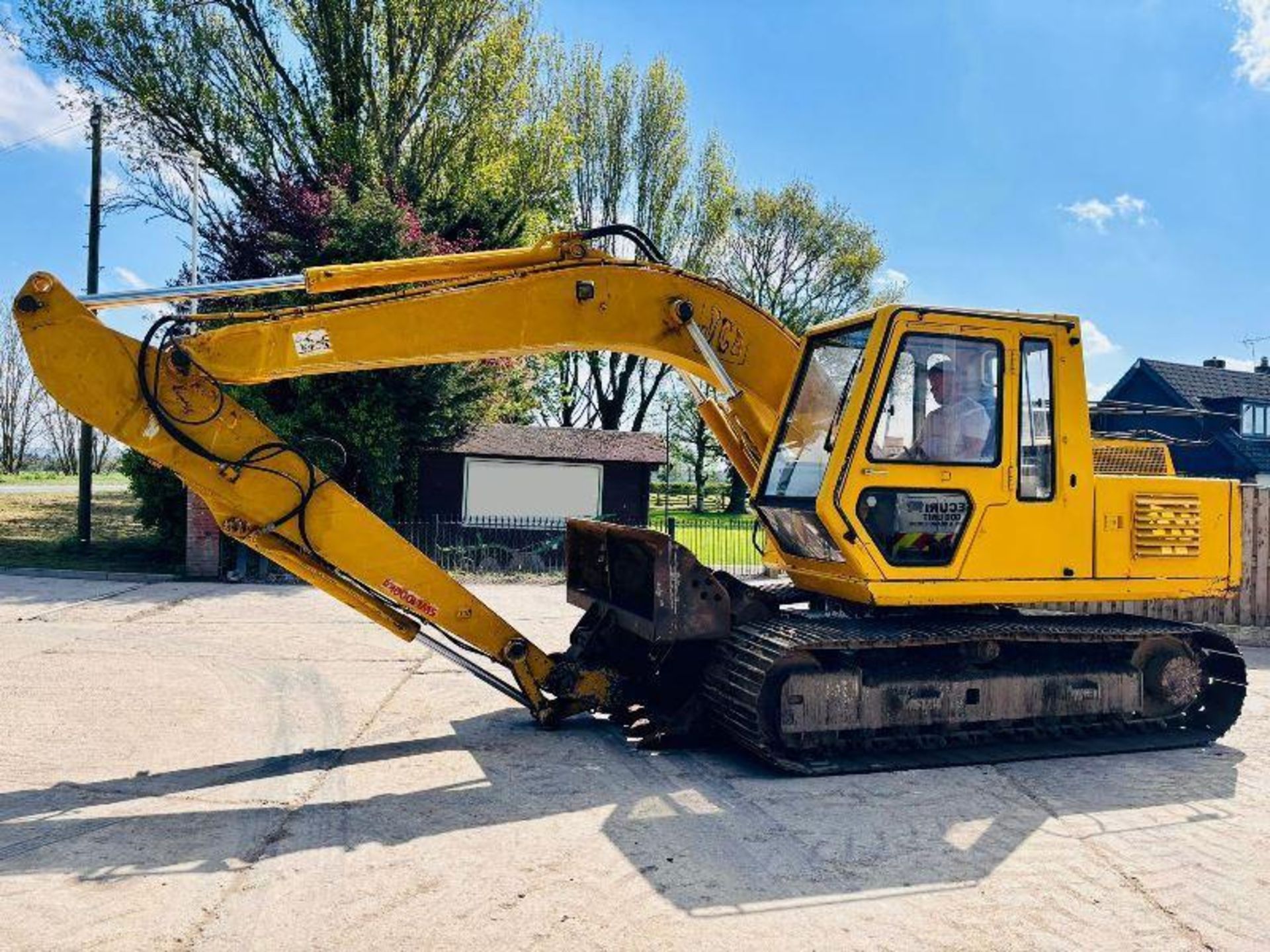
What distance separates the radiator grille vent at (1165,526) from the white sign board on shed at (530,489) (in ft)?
47.3

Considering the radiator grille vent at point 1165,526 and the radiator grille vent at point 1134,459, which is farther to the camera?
the radiator grille vent at point 1134,459

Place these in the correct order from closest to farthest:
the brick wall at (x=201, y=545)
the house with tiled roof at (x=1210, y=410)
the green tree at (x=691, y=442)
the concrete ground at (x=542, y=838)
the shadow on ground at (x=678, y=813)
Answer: the concrete ground at (x=542, y=838)
the shadow on ground at (x=678, y=813)
the brick wall at (x=201, y=545)
the house with tiled roof at (x=1210, y=410)
the green tree at (x=691, y=442)

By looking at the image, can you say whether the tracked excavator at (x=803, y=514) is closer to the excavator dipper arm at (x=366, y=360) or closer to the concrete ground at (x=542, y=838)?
the excavator dipper arm at (x=366, y=360)

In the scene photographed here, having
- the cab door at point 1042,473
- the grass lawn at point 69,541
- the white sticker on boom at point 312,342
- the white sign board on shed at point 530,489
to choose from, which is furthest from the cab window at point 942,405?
the white sign board on shed at point 530,489

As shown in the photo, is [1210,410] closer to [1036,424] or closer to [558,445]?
[558,445]

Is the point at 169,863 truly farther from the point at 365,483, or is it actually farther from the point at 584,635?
the point at 365,483

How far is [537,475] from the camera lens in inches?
838

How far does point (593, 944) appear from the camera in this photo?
391 centimetres

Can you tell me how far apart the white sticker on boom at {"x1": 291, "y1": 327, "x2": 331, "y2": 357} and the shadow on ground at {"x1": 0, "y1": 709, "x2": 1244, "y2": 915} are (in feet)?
8.45

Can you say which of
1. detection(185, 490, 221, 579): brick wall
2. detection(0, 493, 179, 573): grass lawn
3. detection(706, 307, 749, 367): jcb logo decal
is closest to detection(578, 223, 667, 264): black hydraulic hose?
detection(706, 307, 749, 367): jcb logo decal

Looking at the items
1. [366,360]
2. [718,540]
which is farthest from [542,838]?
[718,540]

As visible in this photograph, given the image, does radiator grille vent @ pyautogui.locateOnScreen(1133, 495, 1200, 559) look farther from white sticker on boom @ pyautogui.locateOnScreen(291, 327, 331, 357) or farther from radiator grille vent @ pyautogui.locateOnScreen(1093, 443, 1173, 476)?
white sticker on boom @ pyautogui.locateOnScreen(291, 327, 331, 357)

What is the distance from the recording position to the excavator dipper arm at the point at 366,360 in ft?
19.0

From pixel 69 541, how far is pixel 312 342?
15761 millimetres
